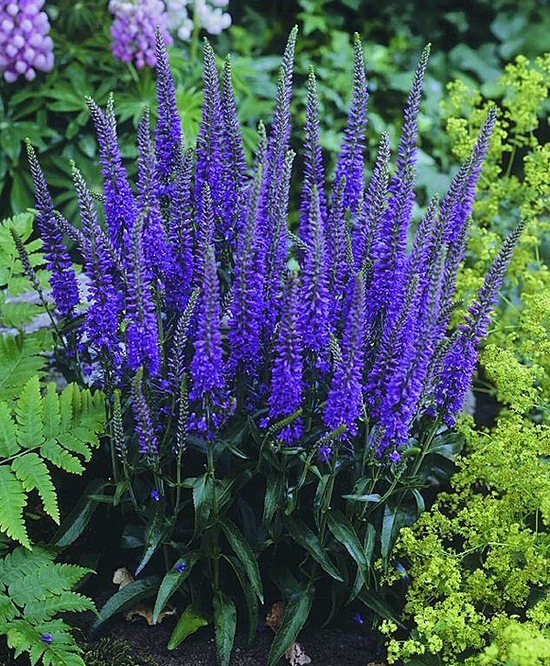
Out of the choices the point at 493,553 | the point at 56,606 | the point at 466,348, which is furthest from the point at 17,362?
the point at 493,553

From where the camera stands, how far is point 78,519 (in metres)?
3.25

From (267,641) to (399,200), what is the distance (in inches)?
68.8

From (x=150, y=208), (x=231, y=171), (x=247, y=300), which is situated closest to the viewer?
(x=247, y=300)

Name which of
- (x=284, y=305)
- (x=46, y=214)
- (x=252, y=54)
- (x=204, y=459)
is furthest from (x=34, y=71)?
(x=284, y=305)

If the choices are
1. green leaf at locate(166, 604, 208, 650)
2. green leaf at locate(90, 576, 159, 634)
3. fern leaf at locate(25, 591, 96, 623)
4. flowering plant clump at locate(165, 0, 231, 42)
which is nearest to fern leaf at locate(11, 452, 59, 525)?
fern leaf at locate(25, 591, 96, 623)

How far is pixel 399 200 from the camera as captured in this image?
3.01 m

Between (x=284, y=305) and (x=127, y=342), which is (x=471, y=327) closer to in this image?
(x=284, y=305)

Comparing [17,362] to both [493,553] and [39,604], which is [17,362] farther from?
[493,553]

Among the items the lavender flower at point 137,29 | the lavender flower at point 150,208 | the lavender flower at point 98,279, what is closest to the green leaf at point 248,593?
the lavender flower at point 98,279

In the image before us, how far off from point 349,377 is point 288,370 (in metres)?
0.20

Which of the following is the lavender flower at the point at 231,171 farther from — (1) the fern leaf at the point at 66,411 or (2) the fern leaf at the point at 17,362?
(2) the fern leaf at the point at 17,362

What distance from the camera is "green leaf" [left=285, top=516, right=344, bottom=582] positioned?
303 centimetres

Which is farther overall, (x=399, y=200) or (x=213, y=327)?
(x=399, y=200)

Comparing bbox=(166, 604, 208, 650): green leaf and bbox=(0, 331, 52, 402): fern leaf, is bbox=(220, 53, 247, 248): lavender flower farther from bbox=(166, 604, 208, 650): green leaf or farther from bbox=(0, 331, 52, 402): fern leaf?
bbox=(166, 604, 208, 650): green leaf
